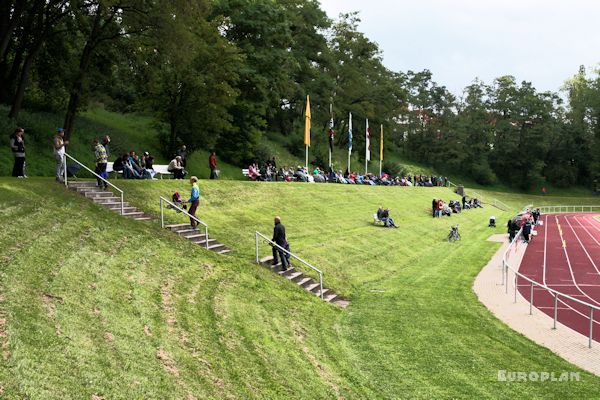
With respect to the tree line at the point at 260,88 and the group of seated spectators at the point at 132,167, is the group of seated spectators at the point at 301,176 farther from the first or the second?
the group of seated spectators at the point at 132,167

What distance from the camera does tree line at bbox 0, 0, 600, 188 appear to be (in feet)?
93.5

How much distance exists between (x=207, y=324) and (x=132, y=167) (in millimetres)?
15605

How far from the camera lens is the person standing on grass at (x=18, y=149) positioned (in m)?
18.8

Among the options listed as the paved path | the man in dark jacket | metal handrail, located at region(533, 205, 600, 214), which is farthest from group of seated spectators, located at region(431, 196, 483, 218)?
metal handrail, located at region(533, 205, 600, 214)

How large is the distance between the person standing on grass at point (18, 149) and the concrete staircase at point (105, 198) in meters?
1.93

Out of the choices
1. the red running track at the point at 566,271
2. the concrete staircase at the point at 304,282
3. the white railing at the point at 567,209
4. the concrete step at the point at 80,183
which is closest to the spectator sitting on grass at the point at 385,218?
the red running track at the point at 566,271

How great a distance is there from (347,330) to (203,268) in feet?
14.3

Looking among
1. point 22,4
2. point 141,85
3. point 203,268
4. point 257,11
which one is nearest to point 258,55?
point 257,11

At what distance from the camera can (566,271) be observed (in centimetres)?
2625

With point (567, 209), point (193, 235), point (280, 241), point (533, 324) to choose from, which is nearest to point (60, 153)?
point (193, 235)

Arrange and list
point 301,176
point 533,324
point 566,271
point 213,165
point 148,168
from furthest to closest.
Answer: point 301,176 → point 213,165 → point 148,168 → point 566,271 → point 533,324

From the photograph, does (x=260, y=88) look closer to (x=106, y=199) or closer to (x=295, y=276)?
(x=106, y=199)

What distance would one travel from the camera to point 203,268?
15.6 m

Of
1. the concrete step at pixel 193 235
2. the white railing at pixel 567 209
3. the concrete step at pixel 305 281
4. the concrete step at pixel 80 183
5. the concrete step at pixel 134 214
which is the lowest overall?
the white railing at pixel 567 209
